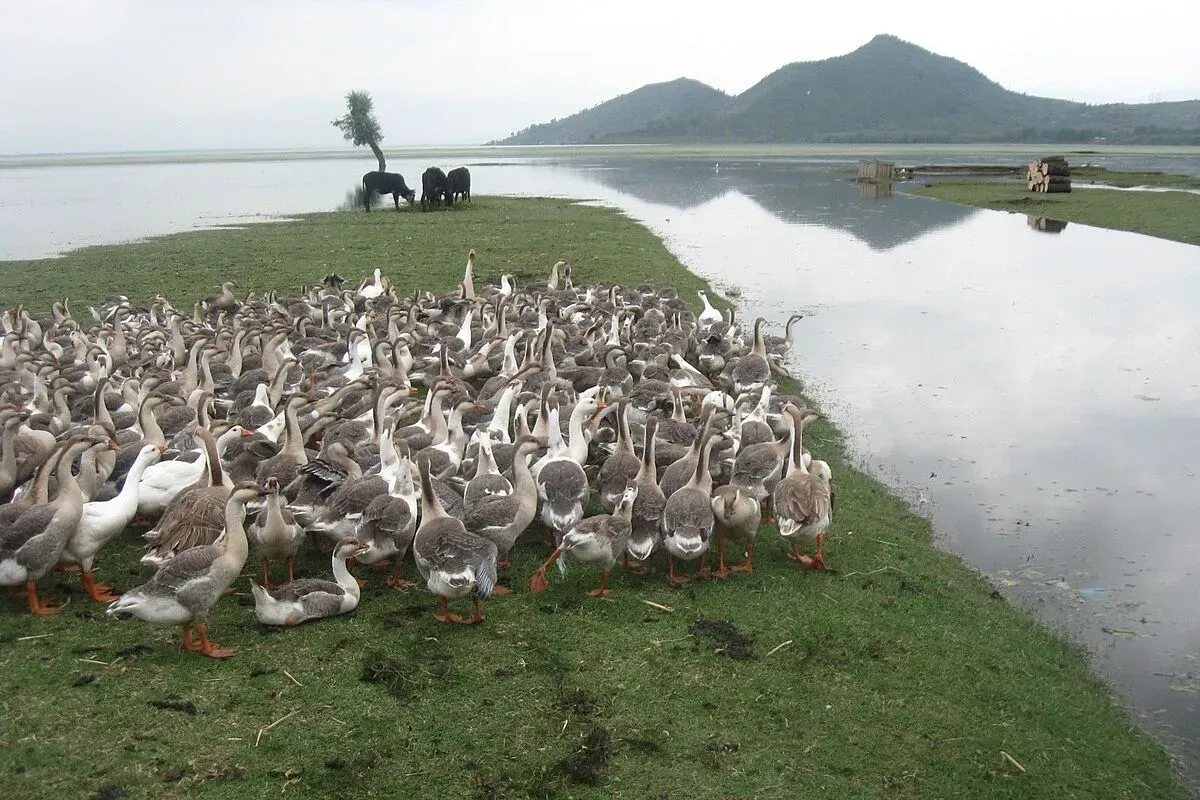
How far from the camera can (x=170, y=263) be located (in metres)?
27.3

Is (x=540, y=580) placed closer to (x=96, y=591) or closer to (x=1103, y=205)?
(x=96, y=591)

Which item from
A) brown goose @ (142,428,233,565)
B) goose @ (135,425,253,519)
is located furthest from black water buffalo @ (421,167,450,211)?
brown goose @ (142,428,233,565)

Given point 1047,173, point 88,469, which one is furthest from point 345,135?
point 88,469

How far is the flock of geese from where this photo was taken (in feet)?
25.1

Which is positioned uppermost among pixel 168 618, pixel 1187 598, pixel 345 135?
pixel 345 135

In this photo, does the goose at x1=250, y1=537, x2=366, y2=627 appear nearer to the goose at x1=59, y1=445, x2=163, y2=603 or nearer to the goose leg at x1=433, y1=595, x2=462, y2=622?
the goose leg at x1=433, y1=595, x2=462, y2=622

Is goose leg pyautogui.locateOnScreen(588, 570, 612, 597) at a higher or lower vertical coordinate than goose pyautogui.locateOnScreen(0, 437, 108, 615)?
lower

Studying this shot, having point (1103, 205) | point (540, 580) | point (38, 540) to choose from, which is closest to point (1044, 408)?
point (540, 580)

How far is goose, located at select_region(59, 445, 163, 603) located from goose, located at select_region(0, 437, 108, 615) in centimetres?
11

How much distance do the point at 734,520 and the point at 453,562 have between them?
9.23 feet

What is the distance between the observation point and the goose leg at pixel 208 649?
6.98m

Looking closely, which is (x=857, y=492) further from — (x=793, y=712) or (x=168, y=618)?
(x=168, y=618)

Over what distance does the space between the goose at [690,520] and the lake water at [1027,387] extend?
2932 millimetres

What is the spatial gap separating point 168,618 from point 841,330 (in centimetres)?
1541
